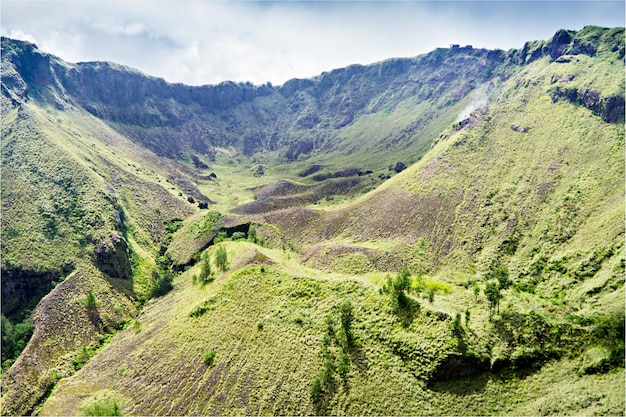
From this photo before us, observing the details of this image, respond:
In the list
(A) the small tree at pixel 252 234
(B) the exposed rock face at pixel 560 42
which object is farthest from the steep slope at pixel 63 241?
(B) the exposed rock face at pixel 560 42

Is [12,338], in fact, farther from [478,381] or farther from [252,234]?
[478,381]

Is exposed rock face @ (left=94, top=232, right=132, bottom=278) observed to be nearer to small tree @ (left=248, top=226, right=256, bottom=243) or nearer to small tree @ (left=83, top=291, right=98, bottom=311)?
small tree @ (left=83, top=291, right=98, bottom=311)

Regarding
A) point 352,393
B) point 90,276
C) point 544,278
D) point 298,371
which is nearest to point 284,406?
point 298,371

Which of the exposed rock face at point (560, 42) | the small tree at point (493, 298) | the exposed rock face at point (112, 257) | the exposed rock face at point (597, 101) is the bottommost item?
the small tree at point (493, 298)

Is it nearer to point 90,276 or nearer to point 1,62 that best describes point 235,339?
point 90,276

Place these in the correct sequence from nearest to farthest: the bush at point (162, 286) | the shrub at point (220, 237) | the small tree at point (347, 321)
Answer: the small tree at point (347, 321) < the bush at point (162, 286) < the shrub at point (220, 237)

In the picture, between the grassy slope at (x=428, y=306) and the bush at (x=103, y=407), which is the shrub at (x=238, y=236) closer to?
the grassy slope at (x=428, y=306)
